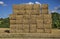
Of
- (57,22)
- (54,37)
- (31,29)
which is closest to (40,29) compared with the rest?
(31,29)

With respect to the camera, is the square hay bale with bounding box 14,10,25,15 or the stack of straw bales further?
the square hay bale with bounding box 14,10,25,15

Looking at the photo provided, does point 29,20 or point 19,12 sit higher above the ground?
point 19,12

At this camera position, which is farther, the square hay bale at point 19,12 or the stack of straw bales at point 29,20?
the square hay bale at point 19,12

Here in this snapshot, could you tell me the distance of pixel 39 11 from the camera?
35.0 ft

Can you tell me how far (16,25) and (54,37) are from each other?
9.78 ft

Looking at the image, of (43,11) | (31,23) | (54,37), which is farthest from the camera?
(43,11)

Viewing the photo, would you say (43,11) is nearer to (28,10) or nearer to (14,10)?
(28,10)

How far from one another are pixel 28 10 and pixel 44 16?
1.05 metres

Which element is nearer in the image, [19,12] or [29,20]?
[29,20]

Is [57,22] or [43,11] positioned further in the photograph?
[57,22]

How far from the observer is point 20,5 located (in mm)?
10758

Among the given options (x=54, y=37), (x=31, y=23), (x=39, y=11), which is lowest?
(x=54, y=37)

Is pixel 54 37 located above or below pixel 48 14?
below

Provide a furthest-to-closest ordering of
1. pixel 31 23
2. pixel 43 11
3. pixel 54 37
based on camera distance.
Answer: pixel 43 11, pixel 31 23, pixel 54 37
